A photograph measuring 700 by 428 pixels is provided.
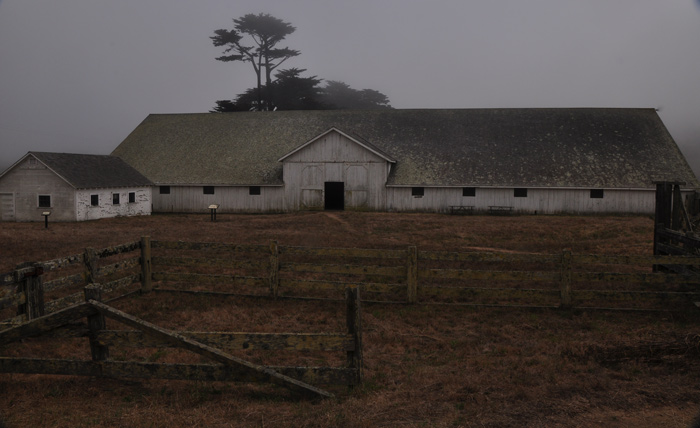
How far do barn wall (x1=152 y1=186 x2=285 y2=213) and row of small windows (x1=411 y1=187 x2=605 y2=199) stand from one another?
975 cm

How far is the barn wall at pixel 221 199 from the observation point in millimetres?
37375

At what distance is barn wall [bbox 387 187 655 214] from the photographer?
34.2 m

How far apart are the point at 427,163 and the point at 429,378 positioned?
3127cm

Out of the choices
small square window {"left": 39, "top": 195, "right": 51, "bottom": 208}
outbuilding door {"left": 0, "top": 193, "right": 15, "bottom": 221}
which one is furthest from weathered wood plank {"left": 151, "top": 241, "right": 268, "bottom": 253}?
outbuilding door {"left": 0, "top": 193, "right": 15, "bottom": 221}

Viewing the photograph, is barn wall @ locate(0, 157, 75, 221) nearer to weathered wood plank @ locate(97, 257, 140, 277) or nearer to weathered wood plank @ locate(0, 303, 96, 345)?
weathered wood plank @ locate(97, 257, 140, 277)

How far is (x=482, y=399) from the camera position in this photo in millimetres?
6465

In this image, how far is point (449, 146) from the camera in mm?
39312

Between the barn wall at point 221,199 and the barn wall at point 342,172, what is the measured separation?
224cm

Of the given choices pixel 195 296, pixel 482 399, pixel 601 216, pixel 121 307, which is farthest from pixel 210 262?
pixel 601 216

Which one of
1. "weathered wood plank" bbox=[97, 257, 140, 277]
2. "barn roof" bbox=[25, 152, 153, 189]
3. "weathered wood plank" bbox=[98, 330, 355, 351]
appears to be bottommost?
"weathered wood plank" bbox=[98, 330, 355, 351]

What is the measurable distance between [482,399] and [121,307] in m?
8.16

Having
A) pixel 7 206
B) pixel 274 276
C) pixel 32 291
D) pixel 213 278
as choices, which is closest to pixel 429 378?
pixel 274 276

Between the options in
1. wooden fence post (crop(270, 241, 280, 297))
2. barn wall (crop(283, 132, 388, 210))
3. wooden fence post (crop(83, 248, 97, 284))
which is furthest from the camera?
barn wall (crop(283, 132, 388, 210))

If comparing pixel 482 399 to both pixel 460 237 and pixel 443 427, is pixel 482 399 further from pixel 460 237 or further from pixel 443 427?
pixel 460 237
